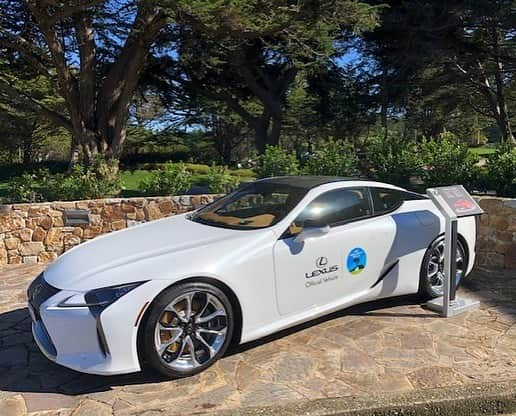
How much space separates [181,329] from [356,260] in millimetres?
1544

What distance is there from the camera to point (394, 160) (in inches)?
314

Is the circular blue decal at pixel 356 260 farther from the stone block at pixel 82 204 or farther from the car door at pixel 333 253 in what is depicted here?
the stone block at pixel 82 204

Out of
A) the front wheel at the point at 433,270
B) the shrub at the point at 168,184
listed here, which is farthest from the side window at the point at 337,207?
the shrub at the point at 168,184

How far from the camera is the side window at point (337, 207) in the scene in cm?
376

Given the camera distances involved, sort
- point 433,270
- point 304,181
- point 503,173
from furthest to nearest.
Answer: point 503,173 → point 433,270 → point 304,181

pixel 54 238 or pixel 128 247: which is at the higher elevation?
pixel 128 247

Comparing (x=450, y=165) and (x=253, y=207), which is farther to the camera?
(x=450, y=165)

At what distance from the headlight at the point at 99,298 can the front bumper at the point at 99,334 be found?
1.0 inches

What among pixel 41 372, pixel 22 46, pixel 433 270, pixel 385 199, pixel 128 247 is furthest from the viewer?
pixel 22 46

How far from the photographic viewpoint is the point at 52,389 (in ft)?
10.2

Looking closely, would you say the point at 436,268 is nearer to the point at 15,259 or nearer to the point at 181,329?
the point at 181,329

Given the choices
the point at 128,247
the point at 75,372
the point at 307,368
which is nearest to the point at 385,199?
the point at 307,368

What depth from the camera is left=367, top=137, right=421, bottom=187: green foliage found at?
7719 millimetres

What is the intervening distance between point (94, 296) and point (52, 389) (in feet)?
2.41
